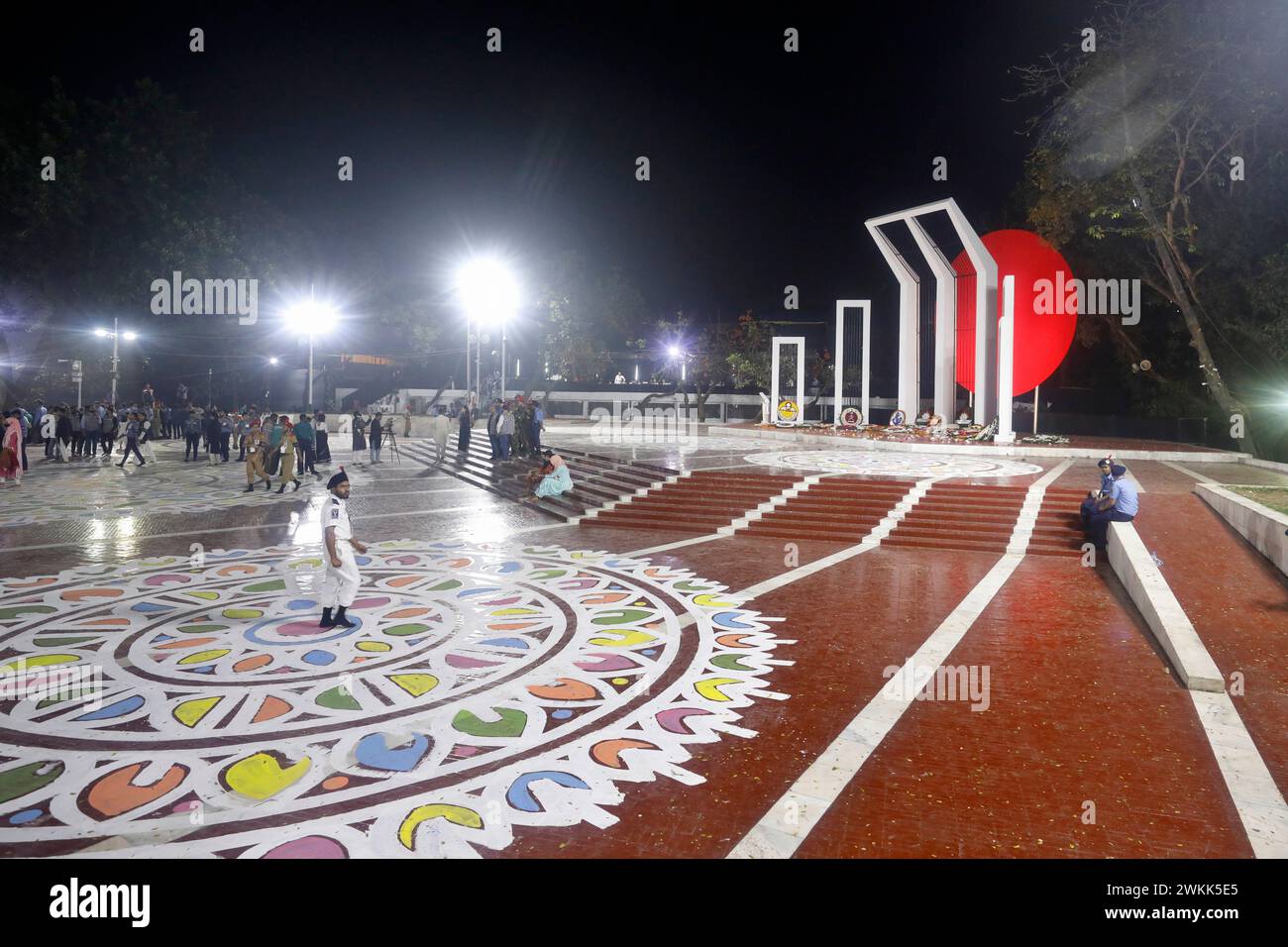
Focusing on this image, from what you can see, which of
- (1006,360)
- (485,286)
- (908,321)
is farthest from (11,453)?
(908,321)

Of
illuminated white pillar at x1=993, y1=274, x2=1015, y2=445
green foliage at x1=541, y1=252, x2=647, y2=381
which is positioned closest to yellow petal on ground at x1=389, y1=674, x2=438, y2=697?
illuminated white pillar at x1=993, y1=274, x2=1015, y2=445

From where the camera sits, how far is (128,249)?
1287 inches

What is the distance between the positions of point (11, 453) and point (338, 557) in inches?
619

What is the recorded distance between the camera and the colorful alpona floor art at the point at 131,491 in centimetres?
1493

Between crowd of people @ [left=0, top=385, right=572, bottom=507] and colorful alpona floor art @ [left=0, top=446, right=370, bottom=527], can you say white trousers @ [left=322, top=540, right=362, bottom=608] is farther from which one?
colorful alpona floor art @ [left=0, top=446, right=370, bottom=527]

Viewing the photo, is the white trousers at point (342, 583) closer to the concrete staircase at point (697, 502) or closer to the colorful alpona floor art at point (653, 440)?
the concrete staircase at point (697, 502)

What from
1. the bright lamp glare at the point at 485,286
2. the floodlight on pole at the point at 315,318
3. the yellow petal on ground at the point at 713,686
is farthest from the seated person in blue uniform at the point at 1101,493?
the floodlight on pole at the point at 315,318

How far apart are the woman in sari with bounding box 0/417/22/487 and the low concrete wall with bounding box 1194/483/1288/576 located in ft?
77.3

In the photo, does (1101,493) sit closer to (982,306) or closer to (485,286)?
(982,306)

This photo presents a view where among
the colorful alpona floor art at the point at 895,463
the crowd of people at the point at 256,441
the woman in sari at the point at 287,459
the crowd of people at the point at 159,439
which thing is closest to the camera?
the colorful alpona floor art at the point at 895,463

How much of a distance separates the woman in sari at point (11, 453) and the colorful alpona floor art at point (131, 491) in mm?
300

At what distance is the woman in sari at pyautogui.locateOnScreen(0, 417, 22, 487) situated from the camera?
18172mm

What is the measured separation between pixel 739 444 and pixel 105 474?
17521mm

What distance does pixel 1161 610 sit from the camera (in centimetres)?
780
